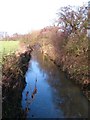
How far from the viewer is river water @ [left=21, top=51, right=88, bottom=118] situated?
44.8 ft

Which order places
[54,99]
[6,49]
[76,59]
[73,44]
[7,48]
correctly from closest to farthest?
1. [54,99]
2. [76,59]
3. [73,44]
4. [6,49]
5. [7,48]

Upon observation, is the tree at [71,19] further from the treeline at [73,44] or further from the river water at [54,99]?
the river water at [54,99]

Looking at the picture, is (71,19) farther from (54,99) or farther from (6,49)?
(54,99)

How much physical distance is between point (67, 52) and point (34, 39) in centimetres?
3085

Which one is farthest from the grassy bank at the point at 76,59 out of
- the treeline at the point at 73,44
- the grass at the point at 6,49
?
the grass at the point at 6,49

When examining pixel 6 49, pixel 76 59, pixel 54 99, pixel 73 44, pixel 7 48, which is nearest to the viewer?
pixel 54 99

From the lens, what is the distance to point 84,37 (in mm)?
21406

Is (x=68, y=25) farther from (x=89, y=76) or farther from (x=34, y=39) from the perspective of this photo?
(x=34, y=39)

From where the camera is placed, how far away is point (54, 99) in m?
16.5

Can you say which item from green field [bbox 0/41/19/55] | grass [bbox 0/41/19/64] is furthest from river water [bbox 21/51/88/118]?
green field [bbox 0/41/19/55]

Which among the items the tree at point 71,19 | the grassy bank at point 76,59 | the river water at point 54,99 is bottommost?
the river water at point 54,99

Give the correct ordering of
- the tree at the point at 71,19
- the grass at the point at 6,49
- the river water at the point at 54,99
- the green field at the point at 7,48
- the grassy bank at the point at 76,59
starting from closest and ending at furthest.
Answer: the river water at the point at 54,99, the grass at the point at 6,49, the grassy bank at the point at 76,59, the green field at the point at 7,48, the tree at the point at 71,19

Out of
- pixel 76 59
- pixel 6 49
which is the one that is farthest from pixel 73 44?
pixel 6 49

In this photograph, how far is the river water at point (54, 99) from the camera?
44.8ft
